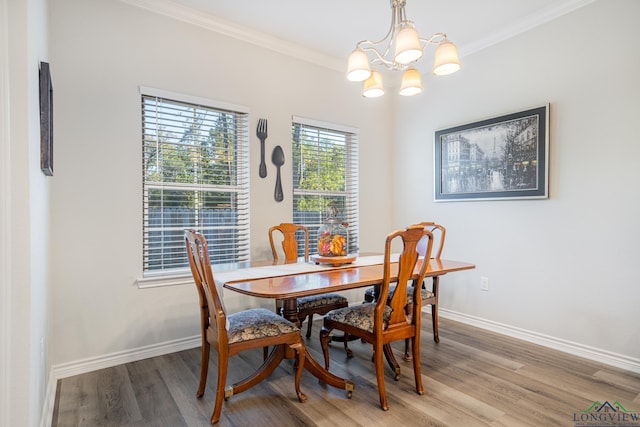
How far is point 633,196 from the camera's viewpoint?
2422 millimetres

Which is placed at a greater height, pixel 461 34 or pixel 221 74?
pixel 461 34

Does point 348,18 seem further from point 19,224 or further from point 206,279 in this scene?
point 19,224

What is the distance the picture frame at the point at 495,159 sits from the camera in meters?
2.90

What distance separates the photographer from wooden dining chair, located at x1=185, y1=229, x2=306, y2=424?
70.1 inches

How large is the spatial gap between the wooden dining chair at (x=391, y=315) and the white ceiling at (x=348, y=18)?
196 centimetres

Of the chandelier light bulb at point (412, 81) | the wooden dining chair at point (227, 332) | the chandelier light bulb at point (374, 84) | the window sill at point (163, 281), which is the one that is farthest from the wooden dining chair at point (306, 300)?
the chandelier light bulb at point (412, 81)

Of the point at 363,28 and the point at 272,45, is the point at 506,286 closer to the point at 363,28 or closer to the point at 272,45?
the point at 363,28

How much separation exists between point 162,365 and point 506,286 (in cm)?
291

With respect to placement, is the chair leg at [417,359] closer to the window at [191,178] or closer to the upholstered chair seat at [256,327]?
the upholstered chair seat at [256,327]

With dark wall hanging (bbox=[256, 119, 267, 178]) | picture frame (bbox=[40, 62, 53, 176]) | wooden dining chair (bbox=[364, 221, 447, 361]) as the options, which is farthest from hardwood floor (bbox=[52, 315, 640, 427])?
dark wall hanging (bbox=[256, 119, 267, 178])

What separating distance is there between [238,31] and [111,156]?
1526 millimetres

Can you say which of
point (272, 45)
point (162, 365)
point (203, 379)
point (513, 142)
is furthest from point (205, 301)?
point (513, 142)

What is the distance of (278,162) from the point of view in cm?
330

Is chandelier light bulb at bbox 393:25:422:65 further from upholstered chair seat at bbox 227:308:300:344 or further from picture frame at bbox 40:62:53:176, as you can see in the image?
picture frame at bbox 40:62:53:176
